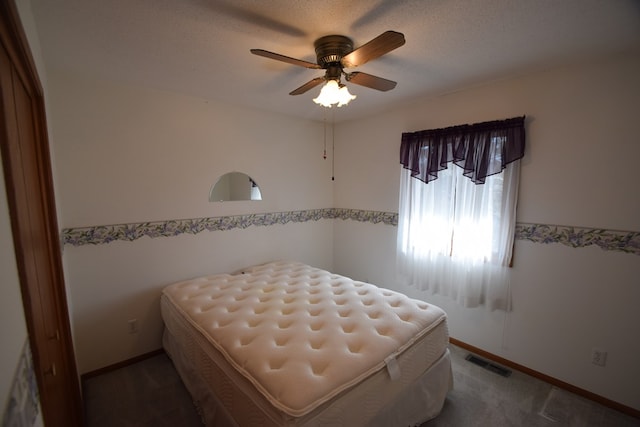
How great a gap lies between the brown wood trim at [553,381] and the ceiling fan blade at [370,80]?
240 cm

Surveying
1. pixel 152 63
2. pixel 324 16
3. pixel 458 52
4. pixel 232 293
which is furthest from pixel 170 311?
pixel 458 52

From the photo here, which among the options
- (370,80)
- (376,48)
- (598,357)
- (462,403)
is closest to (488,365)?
(462,403)

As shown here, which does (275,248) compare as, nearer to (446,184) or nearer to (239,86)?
(239,86)

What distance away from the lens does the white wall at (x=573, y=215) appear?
1.77 m

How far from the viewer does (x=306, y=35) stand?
1.50m

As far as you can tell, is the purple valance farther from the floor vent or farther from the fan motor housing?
the floor vent

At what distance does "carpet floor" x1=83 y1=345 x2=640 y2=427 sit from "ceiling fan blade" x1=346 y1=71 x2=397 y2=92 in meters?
2.18

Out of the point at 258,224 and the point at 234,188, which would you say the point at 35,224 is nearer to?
the point at 234,188

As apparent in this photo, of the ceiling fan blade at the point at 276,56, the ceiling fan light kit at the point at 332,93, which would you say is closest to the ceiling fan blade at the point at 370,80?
the ceiling fan light kit at the point at 332,93

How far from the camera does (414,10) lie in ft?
4.24

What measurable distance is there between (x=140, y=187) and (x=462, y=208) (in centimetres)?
282

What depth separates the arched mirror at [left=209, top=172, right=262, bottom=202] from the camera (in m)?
2.75

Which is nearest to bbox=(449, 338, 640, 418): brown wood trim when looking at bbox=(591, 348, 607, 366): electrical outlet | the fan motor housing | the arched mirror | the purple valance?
bbox=(591, 348, 607, 366): electrical outlet

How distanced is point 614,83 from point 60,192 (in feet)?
12.8
